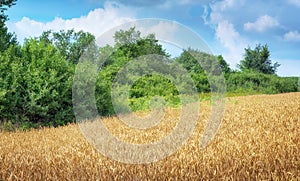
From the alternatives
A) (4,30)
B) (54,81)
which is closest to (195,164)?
(54,81)

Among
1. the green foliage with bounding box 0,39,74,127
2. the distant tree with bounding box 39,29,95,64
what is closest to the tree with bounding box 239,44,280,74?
the distant tree with bounding box 39,29,95,64

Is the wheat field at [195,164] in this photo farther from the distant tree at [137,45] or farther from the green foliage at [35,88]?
the distant tree at [137,45]

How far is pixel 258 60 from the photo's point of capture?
43.0 metres

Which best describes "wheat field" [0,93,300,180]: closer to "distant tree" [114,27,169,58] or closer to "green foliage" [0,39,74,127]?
"green foliage" [0,39,74,127]

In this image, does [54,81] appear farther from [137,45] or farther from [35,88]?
[137,45]

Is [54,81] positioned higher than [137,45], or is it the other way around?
[137,45]

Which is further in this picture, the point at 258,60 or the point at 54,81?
the point at 258,60

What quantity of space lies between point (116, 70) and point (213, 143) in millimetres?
12616

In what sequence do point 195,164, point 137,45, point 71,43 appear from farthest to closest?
point 71,43 < point 137,45 < point 195,164

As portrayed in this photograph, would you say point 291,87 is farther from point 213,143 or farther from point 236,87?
point 213,143

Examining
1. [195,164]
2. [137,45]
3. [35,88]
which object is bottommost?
[195,164]

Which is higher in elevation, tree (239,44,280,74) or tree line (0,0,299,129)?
tree (239,44,280,74)

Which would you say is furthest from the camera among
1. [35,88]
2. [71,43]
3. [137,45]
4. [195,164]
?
[71,43]

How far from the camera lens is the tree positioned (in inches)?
1692
